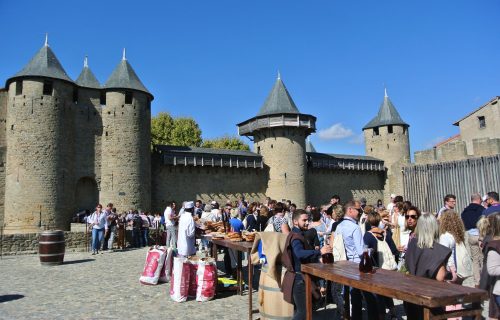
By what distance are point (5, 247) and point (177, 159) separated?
1190 centimetres

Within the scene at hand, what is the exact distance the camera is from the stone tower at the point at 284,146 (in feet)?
88.6

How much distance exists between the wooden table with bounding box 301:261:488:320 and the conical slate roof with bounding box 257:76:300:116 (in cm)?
2426

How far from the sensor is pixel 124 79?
72.9 feet

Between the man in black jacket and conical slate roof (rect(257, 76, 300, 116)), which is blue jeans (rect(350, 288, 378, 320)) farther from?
conical slate roof (rect(257, 76, 300, 116))

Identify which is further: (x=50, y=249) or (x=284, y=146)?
(x=284, y=146)

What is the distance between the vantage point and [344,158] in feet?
105

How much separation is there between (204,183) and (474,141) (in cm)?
1562

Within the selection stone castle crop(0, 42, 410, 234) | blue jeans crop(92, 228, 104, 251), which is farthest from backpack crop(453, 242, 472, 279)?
stone castle crop(0, 42, 410, 234)

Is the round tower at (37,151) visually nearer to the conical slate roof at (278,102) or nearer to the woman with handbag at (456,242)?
the conical slate roof at (278,102)

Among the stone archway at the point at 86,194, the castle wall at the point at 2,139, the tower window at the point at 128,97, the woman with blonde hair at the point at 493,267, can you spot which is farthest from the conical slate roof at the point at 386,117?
the woman with blonde hair at the point at 493,267

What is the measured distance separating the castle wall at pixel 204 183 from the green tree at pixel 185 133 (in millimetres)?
12966

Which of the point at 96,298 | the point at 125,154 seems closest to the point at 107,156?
the point at 125,154

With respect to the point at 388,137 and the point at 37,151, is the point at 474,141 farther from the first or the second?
the point at 37,151

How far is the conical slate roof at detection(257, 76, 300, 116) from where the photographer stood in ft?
91.4
